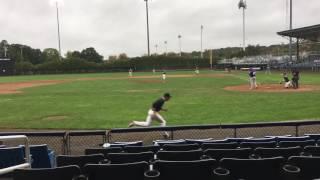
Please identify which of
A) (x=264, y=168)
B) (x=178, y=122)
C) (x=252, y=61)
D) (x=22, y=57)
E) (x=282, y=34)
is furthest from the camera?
(x=22, y=57)

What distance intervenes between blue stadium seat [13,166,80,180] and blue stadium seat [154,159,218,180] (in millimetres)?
1100

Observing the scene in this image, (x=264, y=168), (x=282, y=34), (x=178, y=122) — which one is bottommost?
(x=178, y=122)

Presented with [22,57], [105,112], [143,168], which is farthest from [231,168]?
[22,57]

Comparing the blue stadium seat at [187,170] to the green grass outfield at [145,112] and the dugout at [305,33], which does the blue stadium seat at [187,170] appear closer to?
the green grass outfield at [145,112]

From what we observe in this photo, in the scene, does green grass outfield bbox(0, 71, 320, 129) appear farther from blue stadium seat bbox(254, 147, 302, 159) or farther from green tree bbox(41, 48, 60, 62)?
green tree bbox(41, 48, 60, 62)

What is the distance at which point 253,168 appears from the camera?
5297mm

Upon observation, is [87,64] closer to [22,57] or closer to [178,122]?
[22,57]

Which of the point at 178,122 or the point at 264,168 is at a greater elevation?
the point at 264,168

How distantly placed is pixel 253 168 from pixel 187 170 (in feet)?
2.88

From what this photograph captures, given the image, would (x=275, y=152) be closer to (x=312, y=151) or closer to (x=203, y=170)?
(x=312, y=151)

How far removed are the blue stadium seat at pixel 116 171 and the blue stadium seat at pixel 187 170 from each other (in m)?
0.27

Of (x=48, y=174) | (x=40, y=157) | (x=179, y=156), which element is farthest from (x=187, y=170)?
(x=40, y=157)

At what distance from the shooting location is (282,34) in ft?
266

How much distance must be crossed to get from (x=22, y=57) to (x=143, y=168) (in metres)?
141
